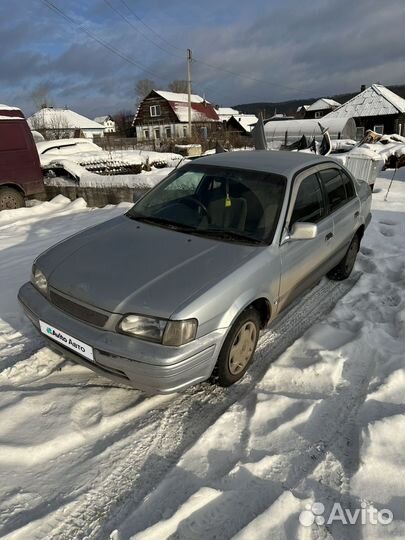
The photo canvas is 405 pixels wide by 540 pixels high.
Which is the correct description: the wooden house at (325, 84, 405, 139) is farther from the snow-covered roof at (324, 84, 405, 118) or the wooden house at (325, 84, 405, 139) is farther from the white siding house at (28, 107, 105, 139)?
the white siding house at (28, 107, 105, 139)

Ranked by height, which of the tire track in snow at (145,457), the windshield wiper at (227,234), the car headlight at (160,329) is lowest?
the tire track in snow at (145,457)

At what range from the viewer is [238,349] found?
2881 mm

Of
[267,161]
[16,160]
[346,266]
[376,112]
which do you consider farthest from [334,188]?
[376,112]

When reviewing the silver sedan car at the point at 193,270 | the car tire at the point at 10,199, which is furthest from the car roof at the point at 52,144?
the silver sedan car at the point at 193,270

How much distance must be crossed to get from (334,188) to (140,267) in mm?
2486

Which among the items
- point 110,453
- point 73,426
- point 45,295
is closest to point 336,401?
point 110,453

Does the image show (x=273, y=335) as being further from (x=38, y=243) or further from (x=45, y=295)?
(x=38, y=243)

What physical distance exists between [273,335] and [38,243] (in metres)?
4.25

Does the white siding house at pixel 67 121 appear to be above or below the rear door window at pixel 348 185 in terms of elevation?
above

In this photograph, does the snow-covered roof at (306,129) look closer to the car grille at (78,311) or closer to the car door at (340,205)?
the car door at (340,205)

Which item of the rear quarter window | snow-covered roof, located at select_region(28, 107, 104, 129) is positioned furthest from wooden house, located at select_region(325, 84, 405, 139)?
the rear quarter window

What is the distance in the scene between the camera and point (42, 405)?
2.69 meters

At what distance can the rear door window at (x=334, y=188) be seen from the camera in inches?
158

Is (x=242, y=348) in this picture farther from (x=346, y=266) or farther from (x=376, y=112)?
(x=376, y=112)
